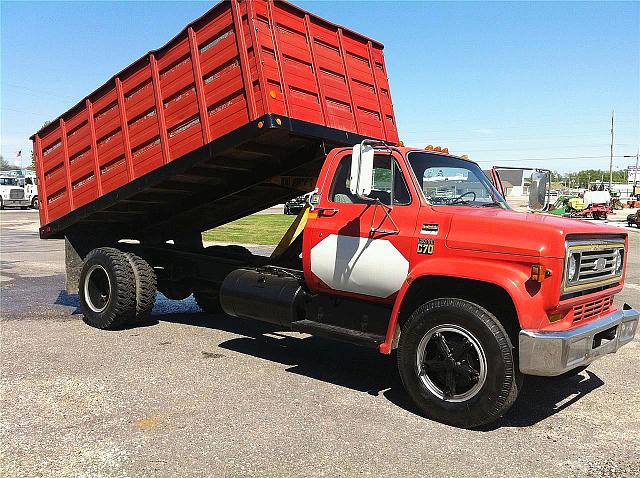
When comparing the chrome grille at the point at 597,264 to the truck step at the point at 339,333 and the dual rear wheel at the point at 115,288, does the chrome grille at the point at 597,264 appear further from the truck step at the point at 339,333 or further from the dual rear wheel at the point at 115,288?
the dual rear wheel at the point at 115,288

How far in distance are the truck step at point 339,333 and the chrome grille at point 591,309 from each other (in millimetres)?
1544

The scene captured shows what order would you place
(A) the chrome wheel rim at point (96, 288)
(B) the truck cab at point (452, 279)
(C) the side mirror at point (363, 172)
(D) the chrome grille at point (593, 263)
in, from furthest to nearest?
1. (A) the chrome wheel rim at point (96, 288)
2. (C) the side mirror at point (363, 172)
3. (D) the chrome grille at point (593, 263)
4. (B) the truck cab at point (452, 279)

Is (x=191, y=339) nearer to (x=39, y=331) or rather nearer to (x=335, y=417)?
(x=39, y=331)

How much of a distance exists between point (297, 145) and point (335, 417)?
10.6 feet

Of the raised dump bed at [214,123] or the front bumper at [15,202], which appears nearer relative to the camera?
the raised dump bed at [214,123]

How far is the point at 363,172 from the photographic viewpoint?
4840 millimetres

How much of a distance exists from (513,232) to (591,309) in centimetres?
105

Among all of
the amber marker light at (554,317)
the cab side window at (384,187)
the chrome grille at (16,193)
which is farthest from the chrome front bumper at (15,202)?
the amber marker light at (554,317)

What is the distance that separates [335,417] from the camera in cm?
467

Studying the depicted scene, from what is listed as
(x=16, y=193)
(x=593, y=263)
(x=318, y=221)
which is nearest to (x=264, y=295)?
(x=318, y=221)

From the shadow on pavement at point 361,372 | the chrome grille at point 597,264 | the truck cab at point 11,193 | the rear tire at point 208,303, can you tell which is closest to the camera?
the chrome grille at point 597,264

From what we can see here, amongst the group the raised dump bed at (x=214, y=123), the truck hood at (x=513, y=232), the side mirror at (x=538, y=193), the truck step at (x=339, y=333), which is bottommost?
the truck step at (x=339, y=333)

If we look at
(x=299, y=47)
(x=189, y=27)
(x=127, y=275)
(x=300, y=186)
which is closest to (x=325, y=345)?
(x=300, y=186)

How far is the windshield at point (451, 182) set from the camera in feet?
17.4
